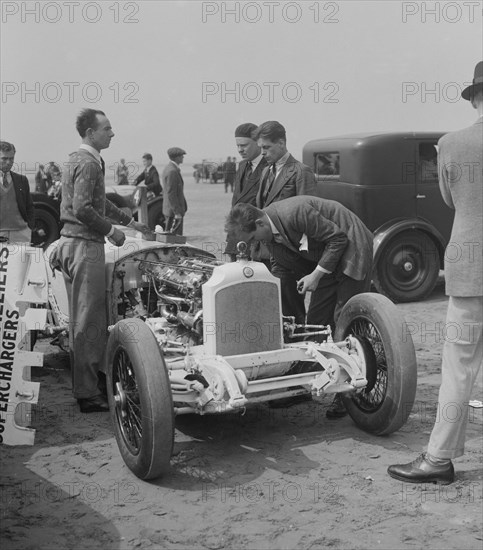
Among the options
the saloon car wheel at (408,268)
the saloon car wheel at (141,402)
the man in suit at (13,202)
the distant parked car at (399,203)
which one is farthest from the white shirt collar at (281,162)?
the saloon car wheel at (408,268)

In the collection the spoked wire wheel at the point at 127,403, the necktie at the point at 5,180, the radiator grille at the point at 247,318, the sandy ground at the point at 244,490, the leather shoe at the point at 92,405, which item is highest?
the necktie at the point at 5,180

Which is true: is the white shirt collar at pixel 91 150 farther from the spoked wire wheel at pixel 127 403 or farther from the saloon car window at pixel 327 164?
the saloon car window at pixel 327 164

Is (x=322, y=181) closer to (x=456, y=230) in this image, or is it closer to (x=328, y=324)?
(x=328, y=324)

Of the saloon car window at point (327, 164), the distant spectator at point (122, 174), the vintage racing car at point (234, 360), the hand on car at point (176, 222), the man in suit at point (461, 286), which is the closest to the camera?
the man in suit at point (461, 286)

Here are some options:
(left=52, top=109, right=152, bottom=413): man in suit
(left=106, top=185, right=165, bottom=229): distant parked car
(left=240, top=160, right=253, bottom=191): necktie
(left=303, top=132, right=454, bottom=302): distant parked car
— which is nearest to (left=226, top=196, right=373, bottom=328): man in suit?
(left=52, top=109, right=152, bottom=413): man in suit

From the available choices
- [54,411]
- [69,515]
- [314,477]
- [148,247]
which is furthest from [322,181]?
[69,515]

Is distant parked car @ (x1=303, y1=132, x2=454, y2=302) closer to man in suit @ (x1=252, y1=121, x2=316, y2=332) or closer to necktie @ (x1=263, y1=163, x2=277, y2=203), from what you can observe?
necktie @ (x1=263, y1=163, x2=277, y2=203)

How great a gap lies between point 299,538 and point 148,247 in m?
2.83

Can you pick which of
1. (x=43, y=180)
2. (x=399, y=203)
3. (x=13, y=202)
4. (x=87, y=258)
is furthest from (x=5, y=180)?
(x=43, y=180)

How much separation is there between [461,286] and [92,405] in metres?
2.91

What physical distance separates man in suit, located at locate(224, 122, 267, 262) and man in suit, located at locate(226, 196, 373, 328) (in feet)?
5.19

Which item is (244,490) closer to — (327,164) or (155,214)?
(327,164)

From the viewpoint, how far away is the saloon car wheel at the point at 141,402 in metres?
4.07

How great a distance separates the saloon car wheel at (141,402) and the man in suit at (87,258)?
905mm
